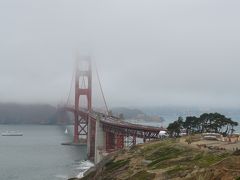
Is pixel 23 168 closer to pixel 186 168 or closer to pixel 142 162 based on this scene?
pixel 142 162

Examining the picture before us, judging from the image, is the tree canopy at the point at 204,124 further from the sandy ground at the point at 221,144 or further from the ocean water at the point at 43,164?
the sandy ground at the point at 221,144

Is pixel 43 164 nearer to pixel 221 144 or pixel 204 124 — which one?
pixel 204 124

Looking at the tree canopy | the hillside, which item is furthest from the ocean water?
the tree canopy

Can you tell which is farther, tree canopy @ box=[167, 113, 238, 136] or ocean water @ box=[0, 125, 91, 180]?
tree canopy @ box=[167, 113, 238, 136]

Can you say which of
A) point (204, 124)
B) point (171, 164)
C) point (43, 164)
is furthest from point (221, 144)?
point (43, 164)

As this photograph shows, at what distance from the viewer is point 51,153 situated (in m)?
98.6

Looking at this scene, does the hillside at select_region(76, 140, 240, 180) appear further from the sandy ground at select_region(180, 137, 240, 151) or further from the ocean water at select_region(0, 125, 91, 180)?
the ocean water at select_region(0, 125, 91, 180)

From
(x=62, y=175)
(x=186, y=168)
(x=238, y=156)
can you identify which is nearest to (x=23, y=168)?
(x=62, y=175)

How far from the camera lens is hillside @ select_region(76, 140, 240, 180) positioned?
30.5 m

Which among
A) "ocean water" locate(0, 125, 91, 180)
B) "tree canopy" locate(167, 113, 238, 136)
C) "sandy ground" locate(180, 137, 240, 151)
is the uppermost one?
"tree canopy" locate(167, 113, 238, 136)

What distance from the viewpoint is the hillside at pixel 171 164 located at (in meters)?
30.5

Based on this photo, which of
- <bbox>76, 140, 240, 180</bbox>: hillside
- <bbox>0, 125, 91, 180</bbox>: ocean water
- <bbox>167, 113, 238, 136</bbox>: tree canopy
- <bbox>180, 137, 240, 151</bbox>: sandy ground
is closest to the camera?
<bbox>76, 140, 240, 180</bbox>: hillside

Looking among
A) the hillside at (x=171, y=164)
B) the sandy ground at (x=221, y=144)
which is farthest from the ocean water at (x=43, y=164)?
the sandy ground at (x=221, y=144)

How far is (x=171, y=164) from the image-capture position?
139 ft
